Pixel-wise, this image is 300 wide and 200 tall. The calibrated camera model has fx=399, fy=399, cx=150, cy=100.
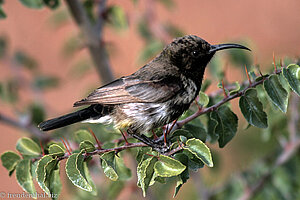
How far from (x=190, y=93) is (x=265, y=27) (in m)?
10.9

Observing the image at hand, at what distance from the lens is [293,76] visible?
2.46 m

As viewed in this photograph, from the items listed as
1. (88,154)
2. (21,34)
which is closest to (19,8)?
(21,34)

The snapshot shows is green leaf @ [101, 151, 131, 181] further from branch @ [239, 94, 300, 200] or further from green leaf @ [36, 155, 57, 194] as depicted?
branch @ [239, 94, 300, 200]

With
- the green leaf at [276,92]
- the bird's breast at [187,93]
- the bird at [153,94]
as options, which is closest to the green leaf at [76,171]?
the bird at [153,94]

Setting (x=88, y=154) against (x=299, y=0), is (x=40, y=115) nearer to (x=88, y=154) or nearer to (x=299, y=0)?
(x=88, y=154)

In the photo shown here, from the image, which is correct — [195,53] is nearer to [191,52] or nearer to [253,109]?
[191,52]

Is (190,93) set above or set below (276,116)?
above

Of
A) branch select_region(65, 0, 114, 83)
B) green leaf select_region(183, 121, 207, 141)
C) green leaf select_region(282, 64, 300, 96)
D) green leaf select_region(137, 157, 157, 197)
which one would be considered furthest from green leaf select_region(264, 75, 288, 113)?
branch select_region(65, 0, 114, 83)

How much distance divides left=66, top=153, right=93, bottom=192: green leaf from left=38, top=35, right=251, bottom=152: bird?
0.73 metres

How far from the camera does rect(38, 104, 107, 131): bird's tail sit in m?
3.32

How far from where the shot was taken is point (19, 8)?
1344 centimetres

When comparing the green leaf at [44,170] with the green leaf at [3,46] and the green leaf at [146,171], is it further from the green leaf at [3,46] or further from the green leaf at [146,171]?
the green leaf at [3,46]

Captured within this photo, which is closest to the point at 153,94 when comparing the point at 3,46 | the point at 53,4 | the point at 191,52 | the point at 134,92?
the point at 134,92

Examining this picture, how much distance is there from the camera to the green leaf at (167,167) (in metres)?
2.22
